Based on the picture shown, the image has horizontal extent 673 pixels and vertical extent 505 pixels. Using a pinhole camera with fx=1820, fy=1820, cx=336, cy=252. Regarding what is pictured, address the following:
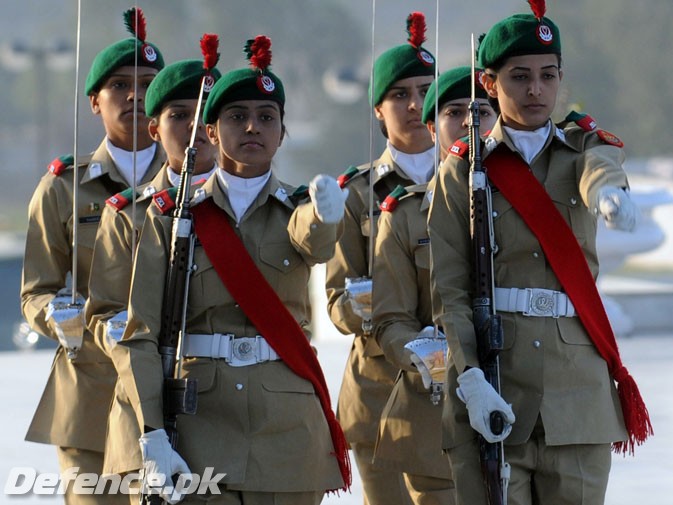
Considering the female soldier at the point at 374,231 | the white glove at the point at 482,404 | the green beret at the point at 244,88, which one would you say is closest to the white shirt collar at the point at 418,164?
the female soldier at the point at 374,231

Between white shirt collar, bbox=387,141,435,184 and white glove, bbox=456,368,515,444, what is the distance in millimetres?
1724

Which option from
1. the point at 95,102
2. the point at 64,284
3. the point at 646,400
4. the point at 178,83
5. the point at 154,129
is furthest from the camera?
the point at 646,400

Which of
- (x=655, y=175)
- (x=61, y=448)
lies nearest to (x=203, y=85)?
(x=61, y=448)

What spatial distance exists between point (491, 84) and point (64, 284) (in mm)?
1943

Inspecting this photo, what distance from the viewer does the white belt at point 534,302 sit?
5062 mm

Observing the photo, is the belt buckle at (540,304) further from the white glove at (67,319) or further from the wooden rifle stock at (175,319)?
the white glove at (67,319)

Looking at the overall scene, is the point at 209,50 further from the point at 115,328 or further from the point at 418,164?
the point at 418,164

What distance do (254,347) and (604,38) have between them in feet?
172

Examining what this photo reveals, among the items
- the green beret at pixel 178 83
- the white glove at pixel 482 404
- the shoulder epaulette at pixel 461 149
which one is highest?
the green beret at pixel 178 83

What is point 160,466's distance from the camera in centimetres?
492

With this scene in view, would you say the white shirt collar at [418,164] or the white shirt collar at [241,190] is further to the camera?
the white shirt collar at [418,164]

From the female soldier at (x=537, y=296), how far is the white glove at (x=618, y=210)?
30cm

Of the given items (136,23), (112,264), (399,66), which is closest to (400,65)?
(399,66)

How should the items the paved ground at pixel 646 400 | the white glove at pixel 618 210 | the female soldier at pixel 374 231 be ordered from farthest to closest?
the paved ground at pixel 646 400 < the female soldier at pixel 374 231 < the white glove at pixel 618 210
